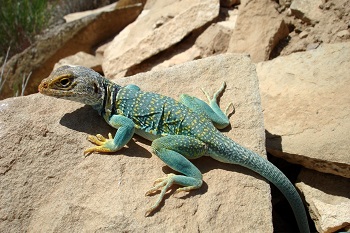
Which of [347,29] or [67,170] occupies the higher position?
[347,29]

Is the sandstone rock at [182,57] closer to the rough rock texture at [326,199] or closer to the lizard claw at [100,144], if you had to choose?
the rough rock texture at [326,199]

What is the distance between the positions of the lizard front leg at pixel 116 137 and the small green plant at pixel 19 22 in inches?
234

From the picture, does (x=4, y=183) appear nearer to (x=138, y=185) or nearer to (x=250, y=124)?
(x=138, y=185)

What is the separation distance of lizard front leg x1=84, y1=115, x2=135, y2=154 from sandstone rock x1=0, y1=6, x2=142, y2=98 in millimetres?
4155

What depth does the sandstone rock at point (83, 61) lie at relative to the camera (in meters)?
7.30

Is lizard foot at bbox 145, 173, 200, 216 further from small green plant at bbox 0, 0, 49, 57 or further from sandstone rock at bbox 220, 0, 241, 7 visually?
small green plant at bbox 0, 0, 49, 57

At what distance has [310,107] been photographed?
461cm

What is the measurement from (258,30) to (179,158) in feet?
11.0

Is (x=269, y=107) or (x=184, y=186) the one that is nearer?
(x=184, y=186)

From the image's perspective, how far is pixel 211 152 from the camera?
3.68 metres

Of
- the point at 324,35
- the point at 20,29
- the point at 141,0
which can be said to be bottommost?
the point at 20,29

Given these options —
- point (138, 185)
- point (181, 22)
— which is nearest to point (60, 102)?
point (138, 185)

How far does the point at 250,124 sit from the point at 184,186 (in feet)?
3.26

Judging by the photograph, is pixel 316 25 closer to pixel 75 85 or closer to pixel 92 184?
pixel 75 85
